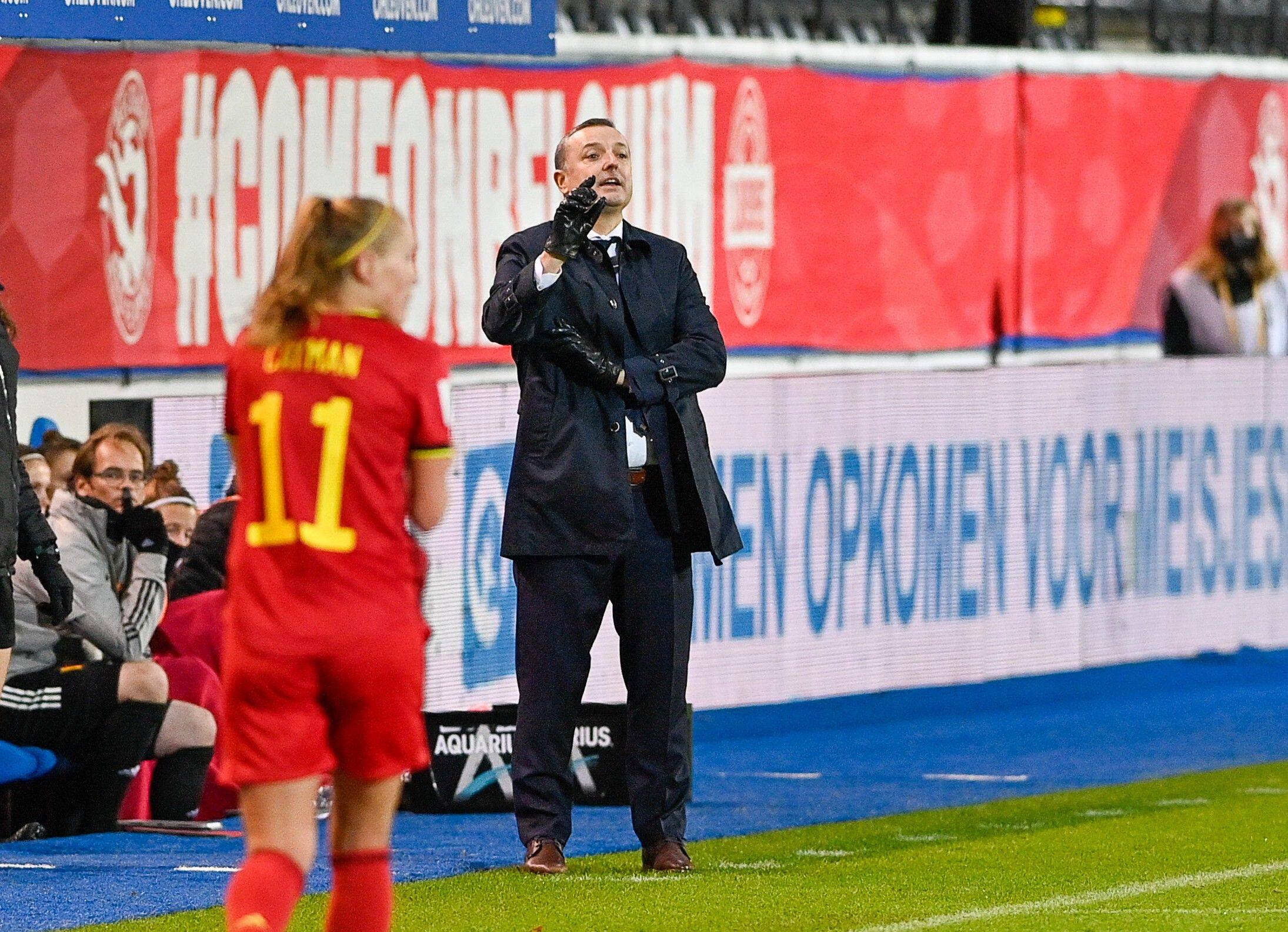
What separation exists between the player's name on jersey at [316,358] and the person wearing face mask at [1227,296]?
11.2 metres

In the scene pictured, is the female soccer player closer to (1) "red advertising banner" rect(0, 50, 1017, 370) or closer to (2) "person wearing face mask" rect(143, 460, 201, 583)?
(2) "person wearing face mask" rect(143, 460, 201, 583)

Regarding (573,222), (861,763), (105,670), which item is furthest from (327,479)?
(861,763)

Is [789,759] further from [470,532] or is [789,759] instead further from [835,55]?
[835,55]

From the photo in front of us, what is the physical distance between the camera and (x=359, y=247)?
517 cm

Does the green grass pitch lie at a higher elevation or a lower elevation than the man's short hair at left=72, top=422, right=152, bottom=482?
lower

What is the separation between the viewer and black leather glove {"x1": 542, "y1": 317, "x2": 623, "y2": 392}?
7703 millimetres

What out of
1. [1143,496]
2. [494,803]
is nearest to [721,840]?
[494,803]

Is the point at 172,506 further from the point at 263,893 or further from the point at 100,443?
the point at 263,893

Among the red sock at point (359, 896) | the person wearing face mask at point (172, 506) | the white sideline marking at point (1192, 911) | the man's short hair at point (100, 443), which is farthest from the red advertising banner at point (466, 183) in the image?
the red sock at point (359, 896)

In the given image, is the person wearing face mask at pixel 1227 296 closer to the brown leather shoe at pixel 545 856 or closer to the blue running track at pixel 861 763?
the blue running track at pixel 861 763

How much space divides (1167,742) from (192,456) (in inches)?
173

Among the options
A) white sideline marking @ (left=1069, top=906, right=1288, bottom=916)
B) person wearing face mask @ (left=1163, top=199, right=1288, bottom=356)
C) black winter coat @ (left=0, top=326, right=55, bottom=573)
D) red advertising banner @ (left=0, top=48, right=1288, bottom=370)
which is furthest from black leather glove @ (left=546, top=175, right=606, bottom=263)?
person wearing face mask @ (left=1163, top=199, right=1288, bottom=356)

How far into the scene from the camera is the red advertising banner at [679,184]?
10922 mm

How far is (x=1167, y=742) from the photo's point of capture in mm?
12133
